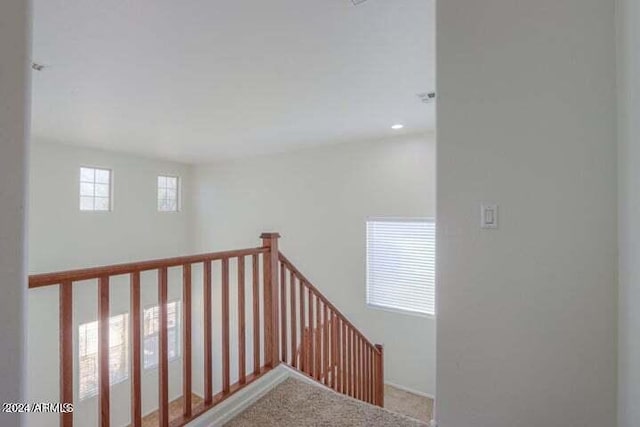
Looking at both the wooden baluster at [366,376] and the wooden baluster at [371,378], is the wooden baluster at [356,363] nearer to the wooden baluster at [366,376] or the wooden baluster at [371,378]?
the wooden baluster at [366,376]

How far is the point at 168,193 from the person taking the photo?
21.6 feet

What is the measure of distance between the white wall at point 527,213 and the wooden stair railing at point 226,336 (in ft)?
4.11

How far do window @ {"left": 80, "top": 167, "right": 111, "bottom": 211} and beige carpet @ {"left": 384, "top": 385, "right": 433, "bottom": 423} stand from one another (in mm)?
5194

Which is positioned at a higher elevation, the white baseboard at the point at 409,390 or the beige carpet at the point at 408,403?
the white baseboard at the point at 409,390

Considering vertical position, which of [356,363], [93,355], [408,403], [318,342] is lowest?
[408,403]

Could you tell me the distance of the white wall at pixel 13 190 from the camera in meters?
0.72

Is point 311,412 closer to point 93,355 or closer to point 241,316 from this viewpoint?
point 241,316

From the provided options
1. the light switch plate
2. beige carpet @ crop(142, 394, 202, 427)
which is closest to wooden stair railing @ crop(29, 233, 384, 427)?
the light switch plate

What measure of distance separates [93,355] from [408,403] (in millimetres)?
4638

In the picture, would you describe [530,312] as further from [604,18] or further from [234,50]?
[234,50]

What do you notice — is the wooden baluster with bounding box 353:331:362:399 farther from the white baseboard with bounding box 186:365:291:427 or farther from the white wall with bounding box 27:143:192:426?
the white wall with bounding box 27:143:192:426

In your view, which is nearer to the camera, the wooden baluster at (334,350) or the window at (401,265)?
the wooden baluster at (334,350)

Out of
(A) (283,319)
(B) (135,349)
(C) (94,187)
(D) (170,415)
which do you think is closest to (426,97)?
(A) (283,319)

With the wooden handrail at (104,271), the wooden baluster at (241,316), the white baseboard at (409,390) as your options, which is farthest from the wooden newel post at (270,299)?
the white baseboard at (409,390)
